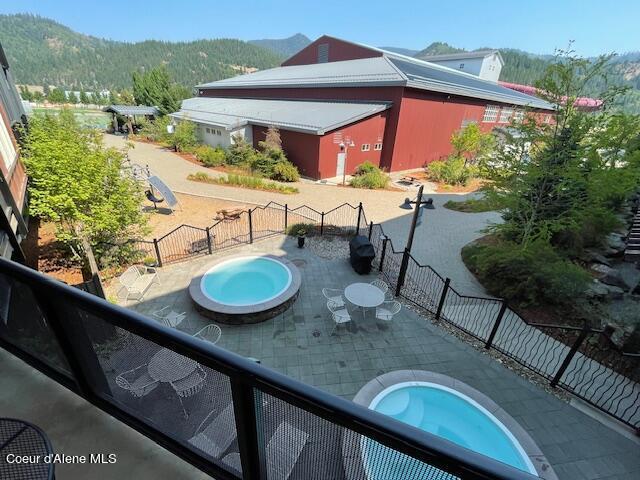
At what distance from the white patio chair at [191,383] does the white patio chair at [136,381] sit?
0.28 m

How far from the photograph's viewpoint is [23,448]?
179cm

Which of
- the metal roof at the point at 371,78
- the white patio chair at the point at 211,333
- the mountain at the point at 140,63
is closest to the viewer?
the white patio chair at the point at 211,333

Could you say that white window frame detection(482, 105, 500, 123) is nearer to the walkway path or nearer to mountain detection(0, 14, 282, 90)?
the walkway path

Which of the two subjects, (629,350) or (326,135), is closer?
(629,350)

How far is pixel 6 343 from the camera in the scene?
2854 mm

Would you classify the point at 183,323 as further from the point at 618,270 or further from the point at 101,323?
the point at 618,270

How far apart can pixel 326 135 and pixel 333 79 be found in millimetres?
8825

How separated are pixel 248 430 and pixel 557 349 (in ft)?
27.7

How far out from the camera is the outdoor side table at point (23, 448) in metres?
1.67

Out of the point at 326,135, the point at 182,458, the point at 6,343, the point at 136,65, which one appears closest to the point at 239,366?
the point at 182,458

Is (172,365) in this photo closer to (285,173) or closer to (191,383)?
(191,383)

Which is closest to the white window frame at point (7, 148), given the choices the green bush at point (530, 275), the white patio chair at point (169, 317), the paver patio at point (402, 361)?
the paver patio at point (402, 361)

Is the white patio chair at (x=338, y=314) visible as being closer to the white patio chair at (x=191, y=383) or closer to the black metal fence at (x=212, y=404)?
the black metal fence at (x=212, y=404)

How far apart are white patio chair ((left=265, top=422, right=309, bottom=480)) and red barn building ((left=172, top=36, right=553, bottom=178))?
19.7m
